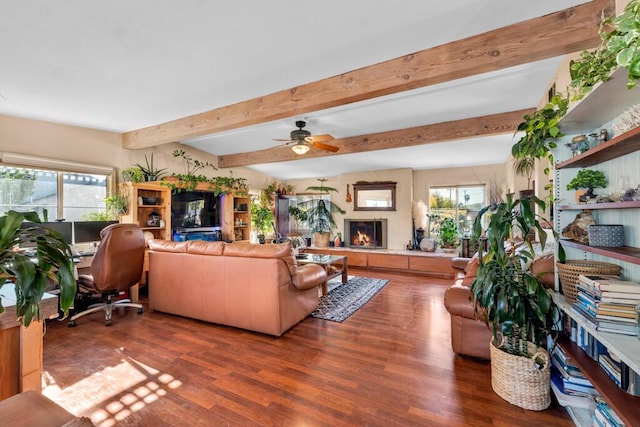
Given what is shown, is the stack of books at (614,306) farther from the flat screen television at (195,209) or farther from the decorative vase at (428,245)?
the flat screen television at (195,209)

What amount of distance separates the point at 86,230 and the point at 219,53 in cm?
314

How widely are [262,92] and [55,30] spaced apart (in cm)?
168

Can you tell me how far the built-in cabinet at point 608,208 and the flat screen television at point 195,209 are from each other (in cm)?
534

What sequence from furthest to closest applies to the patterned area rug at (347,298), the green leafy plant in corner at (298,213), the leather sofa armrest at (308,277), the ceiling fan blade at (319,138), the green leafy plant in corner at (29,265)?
the green leafy plant in corner at (298,213) → the ceiling fan blade at (319,138) → the patterned area rug at (347,298) → the leather sofa armrest at (308,277) → the green leafy plant in corner at (29,265)

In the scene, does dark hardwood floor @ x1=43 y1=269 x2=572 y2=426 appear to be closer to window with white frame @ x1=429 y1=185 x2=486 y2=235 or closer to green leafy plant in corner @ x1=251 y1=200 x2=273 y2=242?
window with white frame @ x1=429 y1=185 x2=486 y2=235

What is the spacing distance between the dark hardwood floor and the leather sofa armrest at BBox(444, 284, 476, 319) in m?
0.41

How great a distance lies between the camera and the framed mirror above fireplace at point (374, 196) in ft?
22.0

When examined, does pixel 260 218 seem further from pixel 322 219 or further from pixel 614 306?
pixel 614 306

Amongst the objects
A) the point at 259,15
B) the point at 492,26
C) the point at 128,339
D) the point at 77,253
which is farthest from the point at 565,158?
the point at 77,253

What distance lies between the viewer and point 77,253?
11.8ft

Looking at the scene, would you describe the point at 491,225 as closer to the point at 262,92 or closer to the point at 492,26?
the point at 492,26

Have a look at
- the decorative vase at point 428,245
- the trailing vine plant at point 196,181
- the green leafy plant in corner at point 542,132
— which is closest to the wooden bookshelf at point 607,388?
the green leafy plant in corner at point 542,132

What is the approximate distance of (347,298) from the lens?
13.5 ft

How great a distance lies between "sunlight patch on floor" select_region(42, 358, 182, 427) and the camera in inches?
71.2
